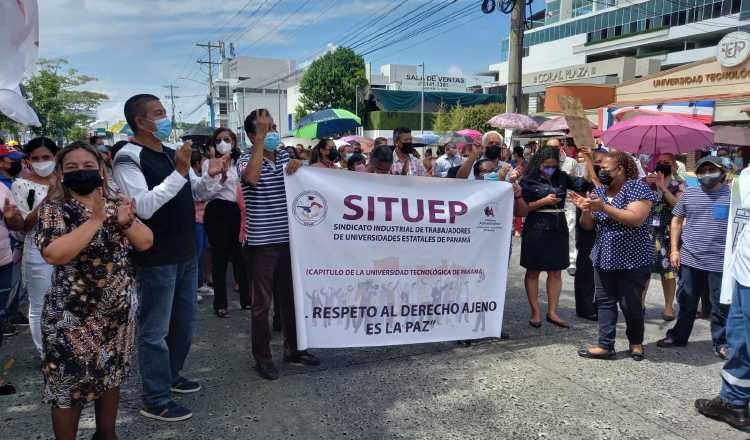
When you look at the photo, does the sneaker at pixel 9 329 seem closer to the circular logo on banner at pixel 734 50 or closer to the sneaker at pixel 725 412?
the sneaker at pixel 725 412

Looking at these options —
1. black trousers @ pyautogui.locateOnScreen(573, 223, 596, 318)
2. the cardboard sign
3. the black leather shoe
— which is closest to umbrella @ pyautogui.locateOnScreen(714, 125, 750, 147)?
black trousers @ pyautogui.locateOnScreen(573, 223, 596, 318)

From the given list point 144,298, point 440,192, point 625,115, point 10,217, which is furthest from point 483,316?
point 625,115

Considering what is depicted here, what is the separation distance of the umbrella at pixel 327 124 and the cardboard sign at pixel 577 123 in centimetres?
681

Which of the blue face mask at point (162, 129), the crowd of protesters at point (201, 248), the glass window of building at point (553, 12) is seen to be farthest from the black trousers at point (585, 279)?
the glass window of building at point (553, 12)

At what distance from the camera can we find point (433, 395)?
3707mm

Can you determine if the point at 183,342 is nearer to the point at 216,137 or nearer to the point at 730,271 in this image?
the point at 216,137

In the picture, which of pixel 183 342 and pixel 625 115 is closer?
pixel 183 342

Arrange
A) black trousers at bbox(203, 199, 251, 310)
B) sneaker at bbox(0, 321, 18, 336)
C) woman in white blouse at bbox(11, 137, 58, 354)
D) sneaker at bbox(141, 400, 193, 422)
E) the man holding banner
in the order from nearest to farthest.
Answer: sneaker at bbox(141, 400, 193, 422), woman in white blouse at bbox(11, 137, 58, 354), the man holding banner, sneaker at bbox(0, 321, 18, 336), black trousers at bbox(203, 199, 251, 310)

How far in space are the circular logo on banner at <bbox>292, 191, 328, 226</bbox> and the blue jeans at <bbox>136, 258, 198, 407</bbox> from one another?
2.85ft

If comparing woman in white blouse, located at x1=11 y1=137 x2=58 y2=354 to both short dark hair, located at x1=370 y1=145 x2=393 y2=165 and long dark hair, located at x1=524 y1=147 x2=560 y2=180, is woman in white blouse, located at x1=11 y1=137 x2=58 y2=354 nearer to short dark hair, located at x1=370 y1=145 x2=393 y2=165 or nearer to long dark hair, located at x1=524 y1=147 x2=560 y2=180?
short dark hair, located at x1=370 y1=145 x2=393 y2=165

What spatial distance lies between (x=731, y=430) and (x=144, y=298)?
3739 mm

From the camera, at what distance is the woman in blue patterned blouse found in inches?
164

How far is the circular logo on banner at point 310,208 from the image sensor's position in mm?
3990

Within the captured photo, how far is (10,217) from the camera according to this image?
338 centimetres
